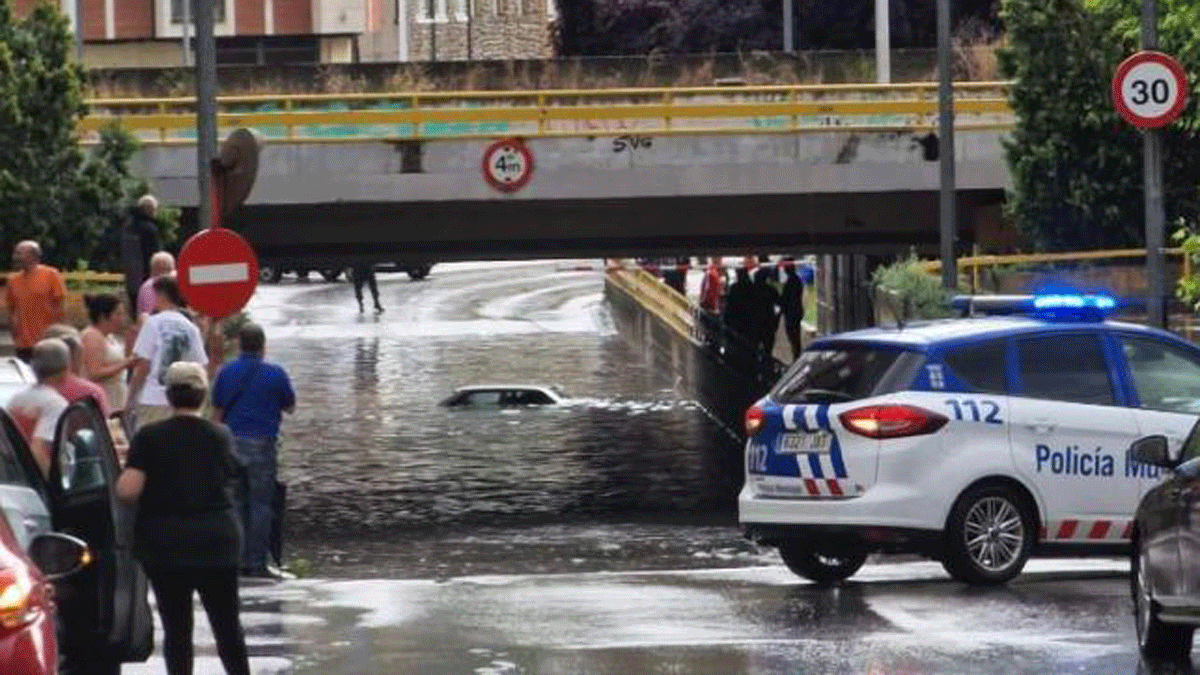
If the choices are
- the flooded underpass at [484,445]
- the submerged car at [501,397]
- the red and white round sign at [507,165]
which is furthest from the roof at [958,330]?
the submerged car at [501,397]

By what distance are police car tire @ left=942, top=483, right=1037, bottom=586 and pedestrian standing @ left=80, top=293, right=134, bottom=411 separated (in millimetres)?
4906

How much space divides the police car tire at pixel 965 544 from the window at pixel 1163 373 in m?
0.96

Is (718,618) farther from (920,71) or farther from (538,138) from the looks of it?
(920,71)

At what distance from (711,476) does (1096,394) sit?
73.7ft

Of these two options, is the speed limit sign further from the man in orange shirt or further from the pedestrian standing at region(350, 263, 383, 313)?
the pedestrian standing at region(350, 263, 383, 313)

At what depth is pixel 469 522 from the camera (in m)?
34.5

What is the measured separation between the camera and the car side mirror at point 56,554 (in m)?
11.9

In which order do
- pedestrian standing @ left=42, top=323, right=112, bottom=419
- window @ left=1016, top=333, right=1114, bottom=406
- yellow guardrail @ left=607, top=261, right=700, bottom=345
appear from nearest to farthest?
pedestrian standing @ left=42, top=323, right=112, bottom=419 < window @ left=1016, top=333, right=1114, bottom=406 < yellow guardrail @ left=607, top=261, right=700, bottom=345

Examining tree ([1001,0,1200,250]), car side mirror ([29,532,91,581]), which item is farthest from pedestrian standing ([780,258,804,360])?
car side mirror ([29,532,91,581])

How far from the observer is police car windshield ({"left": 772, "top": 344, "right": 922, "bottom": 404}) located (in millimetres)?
19500

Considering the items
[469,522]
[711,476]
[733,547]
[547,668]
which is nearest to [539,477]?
[711,476]

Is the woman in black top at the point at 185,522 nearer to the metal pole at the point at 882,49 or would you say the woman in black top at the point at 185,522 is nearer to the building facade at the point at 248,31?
the metal pole at the point at 882,49

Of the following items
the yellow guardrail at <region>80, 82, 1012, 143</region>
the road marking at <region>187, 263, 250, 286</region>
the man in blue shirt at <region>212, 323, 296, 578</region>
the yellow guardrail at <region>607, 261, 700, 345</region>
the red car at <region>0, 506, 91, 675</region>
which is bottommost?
the yellow guardrail at <region>607, 261, 700, 345</region>

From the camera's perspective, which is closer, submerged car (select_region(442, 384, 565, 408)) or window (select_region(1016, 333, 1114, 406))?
window (select_region(1016, 333, 1114, 406))
